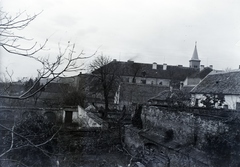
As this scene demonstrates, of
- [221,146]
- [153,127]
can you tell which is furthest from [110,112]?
[221,146]

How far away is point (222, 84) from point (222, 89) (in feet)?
3.70

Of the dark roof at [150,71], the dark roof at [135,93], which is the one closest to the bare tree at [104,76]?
the dark roof at [135,93]

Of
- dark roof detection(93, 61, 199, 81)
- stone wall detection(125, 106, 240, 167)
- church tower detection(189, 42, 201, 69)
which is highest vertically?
church tower detection(189, 42, 201, 69)

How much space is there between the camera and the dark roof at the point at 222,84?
25.0 metres

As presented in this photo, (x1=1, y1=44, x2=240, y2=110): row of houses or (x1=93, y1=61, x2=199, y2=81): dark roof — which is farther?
(x1=93, y1=61, x2=199, y2=81): dark roof

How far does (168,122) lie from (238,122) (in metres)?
5.86

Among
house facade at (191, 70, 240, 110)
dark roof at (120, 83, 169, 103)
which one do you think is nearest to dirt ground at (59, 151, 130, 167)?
house facade at (191, 70, 240, 110)

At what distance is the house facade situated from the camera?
23.8 metres

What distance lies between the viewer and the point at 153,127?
17.2 meters

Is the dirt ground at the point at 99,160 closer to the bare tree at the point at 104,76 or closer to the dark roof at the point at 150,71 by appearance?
the bare tree at the point at 104,76

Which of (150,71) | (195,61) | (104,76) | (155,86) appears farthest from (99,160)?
(195,61)

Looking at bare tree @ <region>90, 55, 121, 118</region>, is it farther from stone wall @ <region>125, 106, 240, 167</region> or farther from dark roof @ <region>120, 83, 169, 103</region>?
stone wall @ <region>125, 106, 240, 167</region>

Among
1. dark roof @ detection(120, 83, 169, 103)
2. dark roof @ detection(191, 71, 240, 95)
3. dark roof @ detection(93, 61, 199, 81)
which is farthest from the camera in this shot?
dark roof @ detection(93, 61, 199, 81)

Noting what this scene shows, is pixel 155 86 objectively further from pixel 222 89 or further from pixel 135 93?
pixel 222 89
